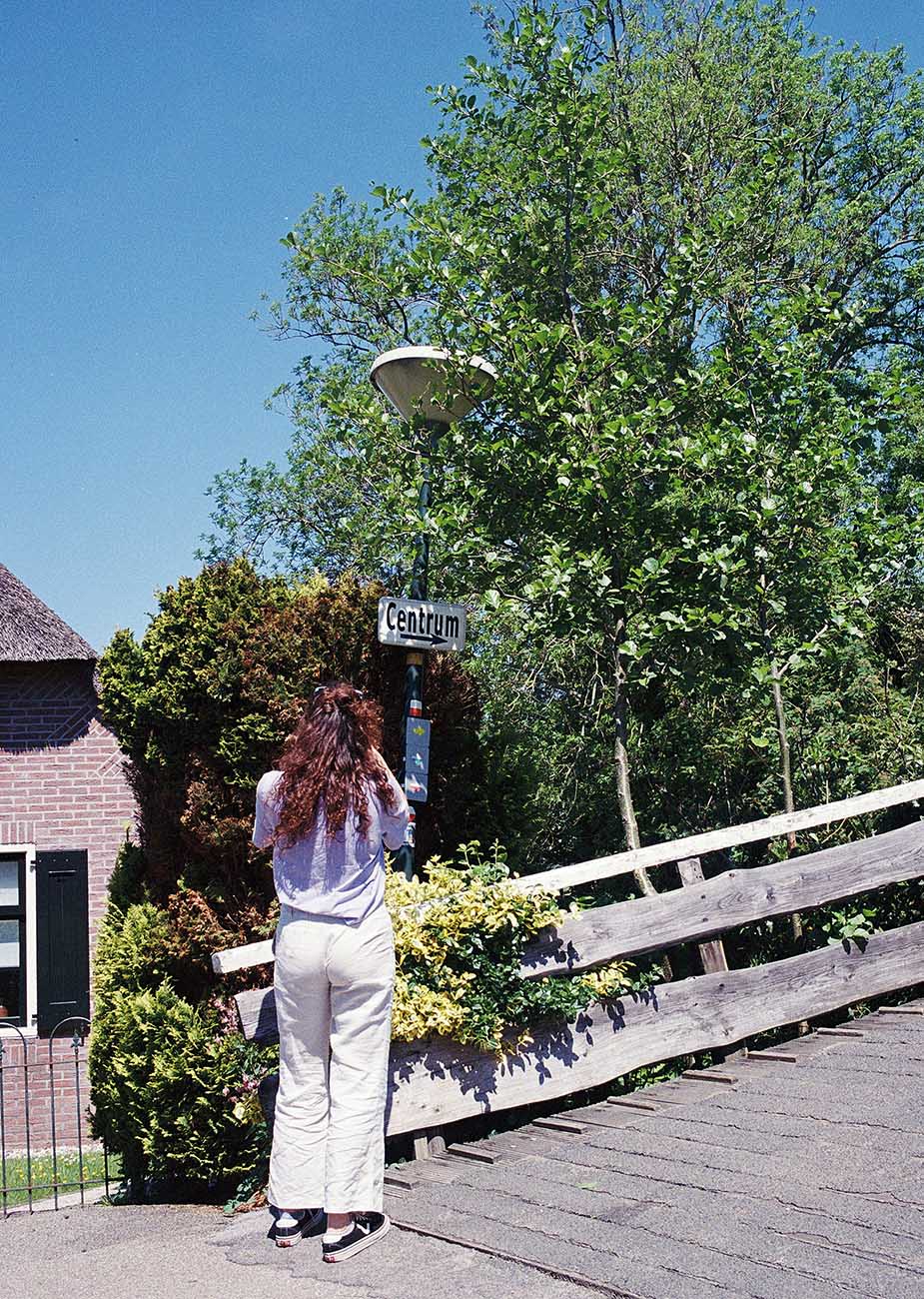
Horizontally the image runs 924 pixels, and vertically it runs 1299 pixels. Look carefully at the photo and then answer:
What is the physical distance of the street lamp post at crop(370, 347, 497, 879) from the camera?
5.64 m

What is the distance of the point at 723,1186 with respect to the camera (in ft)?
12.1

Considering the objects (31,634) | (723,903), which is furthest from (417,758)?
(31,634)

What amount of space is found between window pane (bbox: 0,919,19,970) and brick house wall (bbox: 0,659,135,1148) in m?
0.58

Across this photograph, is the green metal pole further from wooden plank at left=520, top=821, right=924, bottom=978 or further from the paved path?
the paved path

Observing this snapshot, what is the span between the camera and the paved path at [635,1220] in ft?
10.2

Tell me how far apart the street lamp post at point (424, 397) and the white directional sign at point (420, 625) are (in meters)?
0.13

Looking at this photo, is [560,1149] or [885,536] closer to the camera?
[560,1149]

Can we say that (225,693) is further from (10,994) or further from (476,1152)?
(10,994)

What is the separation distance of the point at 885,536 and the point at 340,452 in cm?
973

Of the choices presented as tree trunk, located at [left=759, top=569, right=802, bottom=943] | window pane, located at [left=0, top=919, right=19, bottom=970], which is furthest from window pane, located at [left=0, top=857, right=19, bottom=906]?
tree trunk, located at [left=759, top=569, right=802, bottom=943]

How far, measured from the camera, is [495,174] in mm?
6898

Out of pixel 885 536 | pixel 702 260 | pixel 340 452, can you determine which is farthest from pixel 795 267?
pixel 885 536

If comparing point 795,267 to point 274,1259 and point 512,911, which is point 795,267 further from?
point 274,1259

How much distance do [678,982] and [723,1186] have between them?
1.34 m
